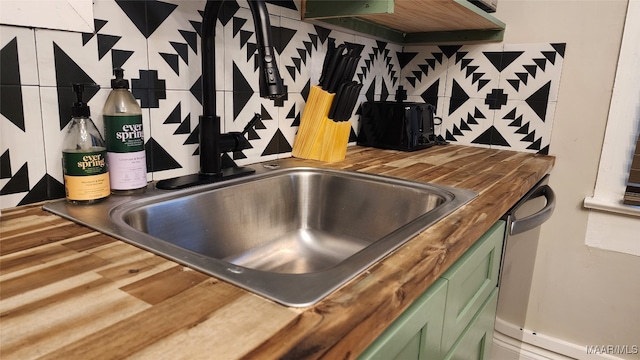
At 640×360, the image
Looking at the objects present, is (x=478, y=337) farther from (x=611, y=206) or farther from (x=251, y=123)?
(x=611, y=206)

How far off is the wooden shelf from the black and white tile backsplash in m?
0.05

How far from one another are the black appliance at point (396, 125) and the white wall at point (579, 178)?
494 millimetres

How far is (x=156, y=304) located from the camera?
1.42ft

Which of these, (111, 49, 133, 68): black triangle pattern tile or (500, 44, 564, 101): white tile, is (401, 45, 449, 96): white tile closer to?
(500, 44, 564, 101): white tile

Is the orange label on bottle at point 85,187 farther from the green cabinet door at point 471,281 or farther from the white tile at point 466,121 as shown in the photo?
the white tile at point 466,121

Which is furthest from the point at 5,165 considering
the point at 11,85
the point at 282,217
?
the point at 282,217

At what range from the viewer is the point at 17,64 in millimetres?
713

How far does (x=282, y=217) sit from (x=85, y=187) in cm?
51

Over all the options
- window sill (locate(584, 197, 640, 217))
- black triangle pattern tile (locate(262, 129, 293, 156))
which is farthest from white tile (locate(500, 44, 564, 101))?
black triangle pattern tile (locate(262, 129, 293, 156))

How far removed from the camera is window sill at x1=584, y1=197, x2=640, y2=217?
1459 millimetres

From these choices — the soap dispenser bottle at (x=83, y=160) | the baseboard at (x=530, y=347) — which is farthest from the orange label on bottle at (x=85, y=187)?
the baseboard at (x=530, y=347)

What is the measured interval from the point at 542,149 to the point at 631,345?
811 millimetres

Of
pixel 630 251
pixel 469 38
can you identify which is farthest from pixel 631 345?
pixel 469 38

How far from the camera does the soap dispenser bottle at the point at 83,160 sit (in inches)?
28.0
